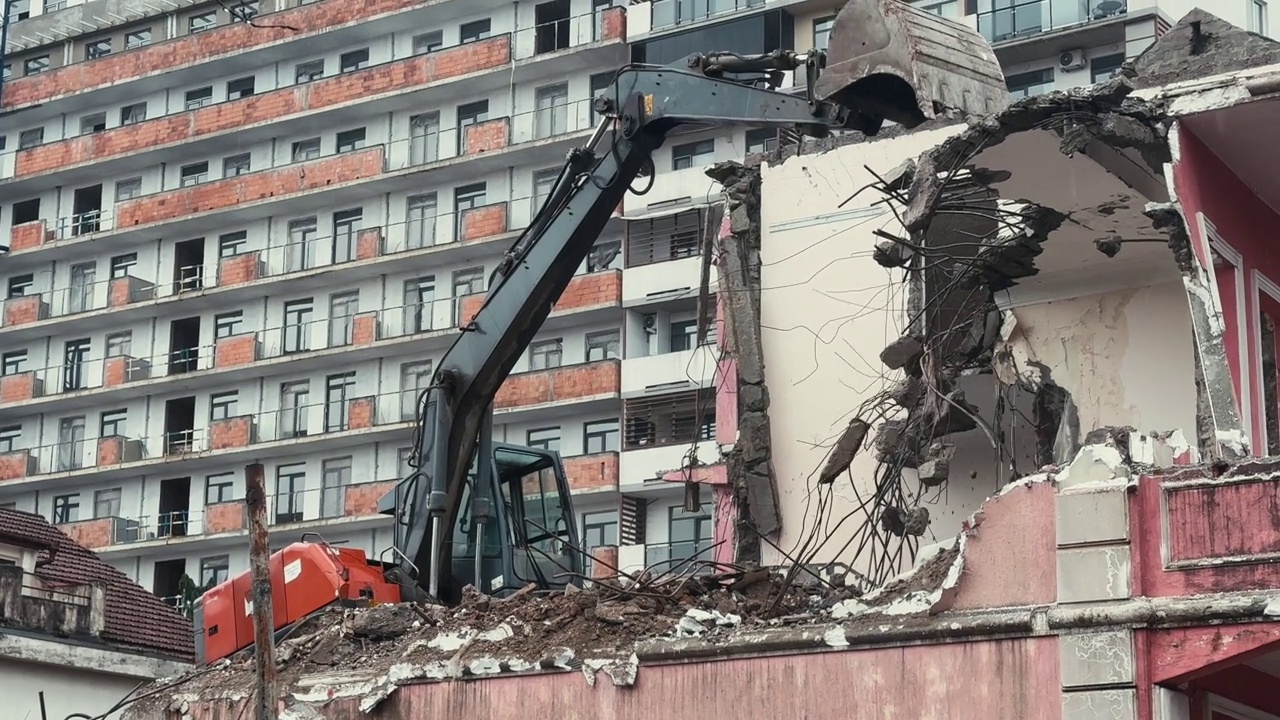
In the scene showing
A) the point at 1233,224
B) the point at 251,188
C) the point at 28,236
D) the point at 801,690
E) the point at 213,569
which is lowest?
the point at 801,690

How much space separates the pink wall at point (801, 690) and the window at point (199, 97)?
3941 centimetres

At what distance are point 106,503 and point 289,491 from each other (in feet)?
20.0

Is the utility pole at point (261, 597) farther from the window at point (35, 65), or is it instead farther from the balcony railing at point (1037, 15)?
the window at point (35, 65)

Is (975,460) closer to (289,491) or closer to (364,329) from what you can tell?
(364,329)

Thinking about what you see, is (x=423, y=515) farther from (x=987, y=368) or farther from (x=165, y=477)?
(x=165, y=477)

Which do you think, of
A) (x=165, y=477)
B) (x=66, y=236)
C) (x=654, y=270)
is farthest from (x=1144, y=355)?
(x=66, y=236)

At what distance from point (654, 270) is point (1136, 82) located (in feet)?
97.9

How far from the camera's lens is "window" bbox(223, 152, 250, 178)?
175 ft

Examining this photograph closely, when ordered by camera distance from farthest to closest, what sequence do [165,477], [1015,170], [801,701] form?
[165,477] → [1015,170] → [801,701]

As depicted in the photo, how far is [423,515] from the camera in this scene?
810 inches

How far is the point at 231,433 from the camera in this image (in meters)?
51.0

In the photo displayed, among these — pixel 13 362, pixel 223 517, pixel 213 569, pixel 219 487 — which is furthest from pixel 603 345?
pixel 13 362

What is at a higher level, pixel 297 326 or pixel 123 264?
pixel 123 264

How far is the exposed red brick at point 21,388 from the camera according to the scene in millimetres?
54312
